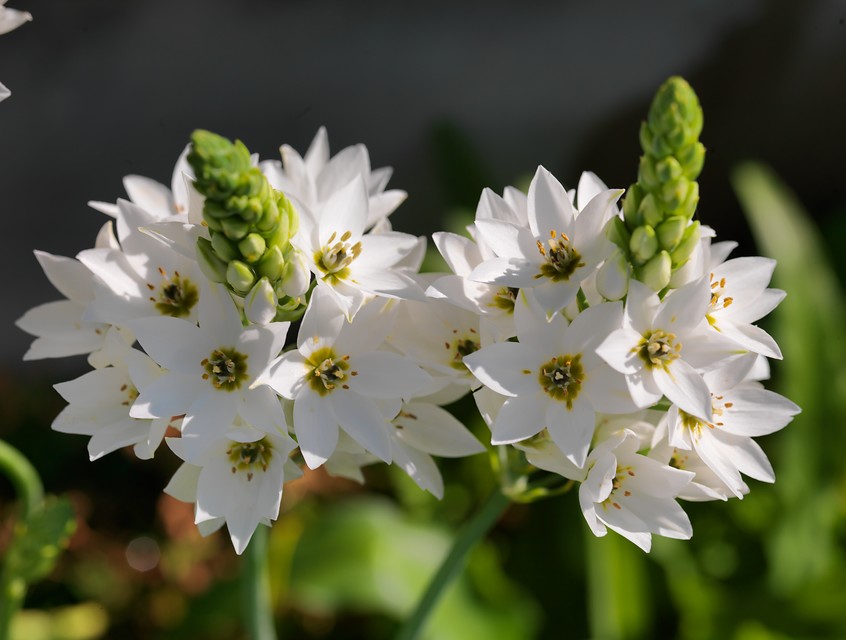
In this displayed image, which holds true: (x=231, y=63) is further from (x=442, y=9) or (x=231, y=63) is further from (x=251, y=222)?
(x=251, y=222)

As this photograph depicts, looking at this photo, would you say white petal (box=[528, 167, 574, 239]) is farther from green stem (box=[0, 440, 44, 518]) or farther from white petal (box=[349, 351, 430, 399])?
green stem (box=[0, 440, 44, 518])

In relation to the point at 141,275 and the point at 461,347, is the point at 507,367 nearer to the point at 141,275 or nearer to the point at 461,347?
the point at 461,347

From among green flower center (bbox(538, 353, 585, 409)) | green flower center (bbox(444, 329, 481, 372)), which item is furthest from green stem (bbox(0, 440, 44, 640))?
green flower center (bbox(538, 353, 585, 409))

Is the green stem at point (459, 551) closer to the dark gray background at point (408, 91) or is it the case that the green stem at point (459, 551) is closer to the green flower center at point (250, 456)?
the green flower center at point (250, 456)

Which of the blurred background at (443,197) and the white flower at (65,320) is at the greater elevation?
the white flower at (65,320)

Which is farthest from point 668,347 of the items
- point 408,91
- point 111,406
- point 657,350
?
point 408,91

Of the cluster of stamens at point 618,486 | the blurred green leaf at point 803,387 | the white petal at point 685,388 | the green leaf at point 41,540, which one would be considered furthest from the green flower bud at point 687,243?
the blurred green leaf at point 803,387
